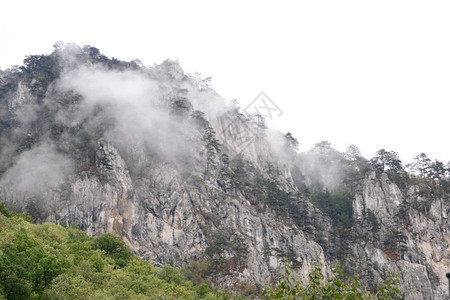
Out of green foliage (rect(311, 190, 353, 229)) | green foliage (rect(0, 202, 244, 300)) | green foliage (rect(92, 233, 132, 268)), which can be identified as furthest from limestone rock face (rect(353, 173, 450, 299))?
green foliage (rect(92, 233, 132, 268))

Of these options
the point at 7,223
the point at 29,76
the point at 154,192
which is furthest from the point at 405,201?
the point at 29,76

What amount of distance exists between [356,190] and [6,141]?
83.4 meters

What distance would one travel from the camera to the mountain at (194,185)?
76.8m

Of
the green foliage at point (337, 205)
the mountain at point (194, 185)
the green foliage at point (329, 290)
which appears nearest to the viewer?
the green foliage at point (329, 290)

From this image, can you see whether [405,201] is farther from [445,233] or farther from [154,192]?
[154,192]

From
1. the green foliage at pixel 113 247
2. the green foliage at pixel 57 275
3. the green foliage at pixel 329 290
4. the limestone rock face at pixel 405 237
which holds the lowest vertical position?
the green foliage at pixel 329 290

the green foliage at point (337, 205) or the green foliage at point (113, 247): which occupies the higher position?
the green foliage at point (337, 205)

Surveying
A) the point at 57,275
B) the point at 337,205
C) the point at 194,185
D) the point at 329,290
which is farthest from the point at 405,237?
the point at 329,290

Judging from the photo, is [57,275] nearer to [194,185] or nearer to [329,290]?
[329,290]

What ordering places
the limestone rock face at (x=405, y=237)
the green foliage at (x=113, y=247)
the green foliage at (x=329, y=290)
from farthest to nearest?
→ 1. the limestone rock face at (x=405, y=237)
2. the green foliage at (x=113, y=247)
3. the green foliage at (x=329, y=290)

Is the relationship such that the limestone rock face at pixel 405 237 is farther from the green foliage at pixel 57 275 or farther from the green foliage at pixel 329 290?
the green foliage at pixel 329 290

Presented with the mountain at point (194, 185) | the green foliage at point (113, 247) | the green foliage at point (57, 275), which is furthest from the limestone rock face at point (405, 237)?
the green foliage at point (113, 247)

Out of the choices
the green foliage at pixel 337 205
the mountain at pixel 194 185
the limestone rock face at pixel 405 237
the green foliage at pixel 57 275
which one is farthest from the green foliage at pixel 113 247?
the green foliage at pixel 337 205

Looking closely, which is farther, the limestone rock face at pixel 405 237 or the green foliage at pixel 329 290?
the limestone rock face at pixel 405 237
